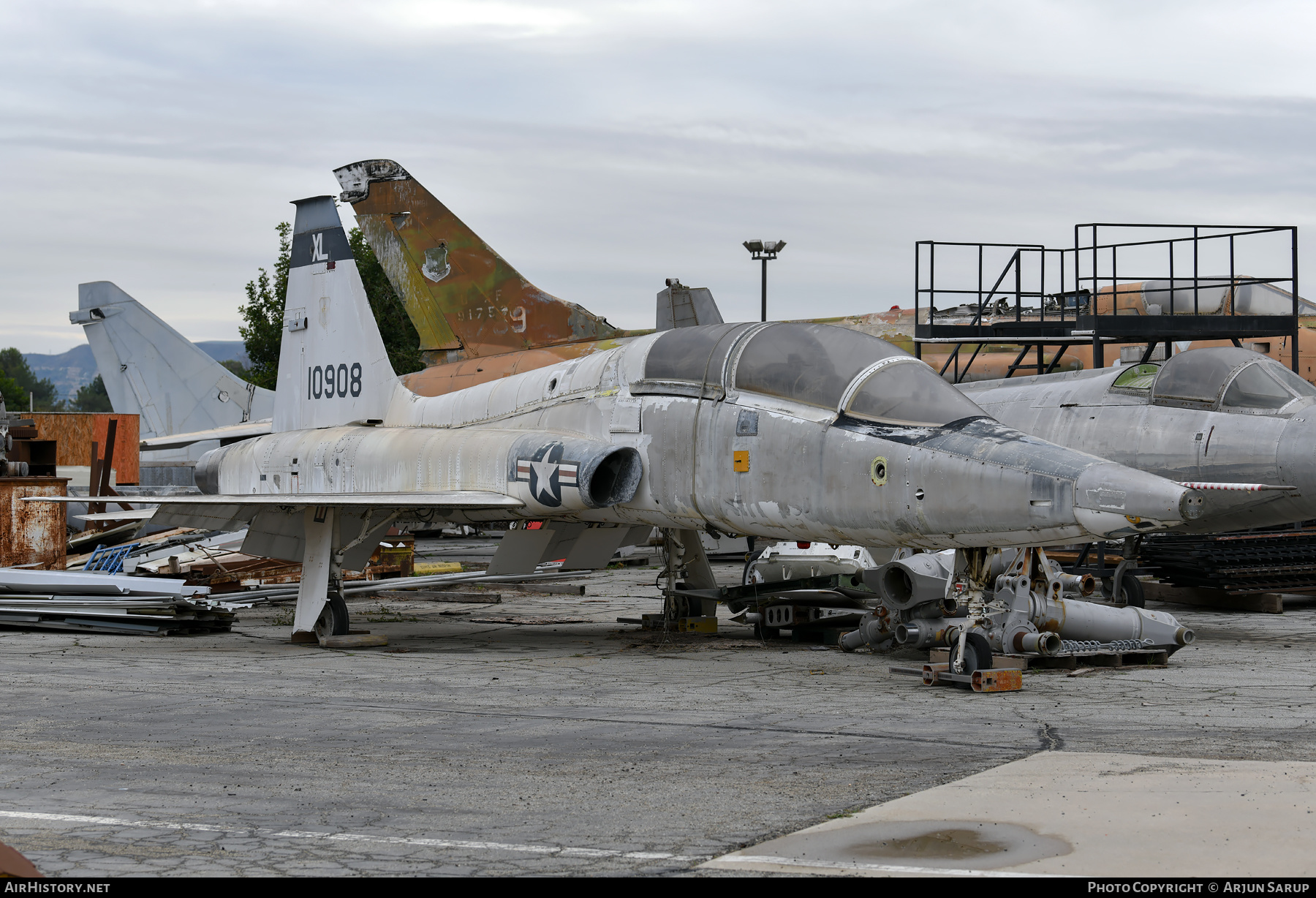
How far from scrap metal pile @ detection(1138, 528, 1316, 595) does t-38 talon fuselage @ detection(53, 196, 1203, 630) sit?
7657 millimetres

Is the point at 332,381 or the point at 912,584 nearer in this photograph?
the point at 912,584

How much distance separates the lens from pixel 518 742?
749 cm

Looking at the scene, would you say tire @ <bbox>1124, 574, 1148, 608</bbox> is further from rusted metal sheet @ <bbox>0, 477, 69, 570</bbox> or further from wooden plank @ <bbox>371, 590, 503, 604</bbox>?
rusted metal sheet @ <bbox>0, 477, 69, 570</bbox>

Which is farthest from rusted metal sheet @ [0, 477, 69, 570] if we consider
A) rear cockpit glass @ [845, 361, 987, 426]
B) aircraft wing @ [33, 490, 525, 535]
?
rear cockpit glass @ [845, 361, 987, 426]

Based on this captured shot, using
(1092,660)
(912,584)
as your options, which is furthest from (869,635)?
(1092,660)

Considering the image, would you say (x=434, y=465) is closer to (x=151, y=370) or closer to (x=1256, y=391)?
(x=1256, y=391)

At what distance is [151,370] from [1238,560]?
24977 mm

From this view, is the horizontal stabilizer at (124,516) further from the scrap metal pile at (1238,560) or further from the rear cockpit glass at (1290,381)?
the scrap metal pile at (1238,560)

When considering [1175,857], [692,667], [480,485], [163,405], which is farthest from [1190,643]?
[163,405]

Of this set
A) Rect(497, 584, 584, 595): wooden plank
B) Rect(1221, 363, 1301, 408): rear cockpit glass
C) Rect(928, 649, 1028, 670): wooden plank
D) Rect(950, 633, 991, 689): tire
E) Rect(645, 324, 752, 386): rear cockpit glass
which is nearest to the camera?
Rect(950, 633, 991, 689): tire

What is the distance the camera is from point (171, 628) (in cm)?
1441

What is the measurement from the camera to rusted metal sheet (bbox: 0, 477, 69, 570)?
18406mm

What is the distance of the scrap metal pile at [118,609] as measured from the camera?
47.3 feet

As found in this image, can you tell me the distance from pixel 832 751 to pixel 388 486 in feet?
26.7
